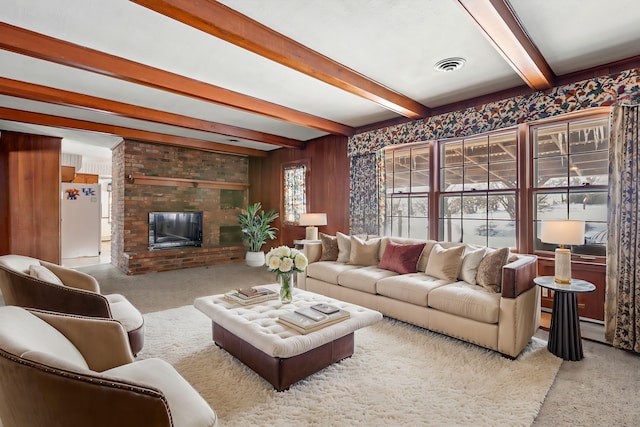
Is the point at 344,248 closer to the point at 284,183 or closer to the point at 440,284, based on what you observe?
the point at 440,284

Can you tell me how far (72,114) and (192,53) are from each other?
9.78 feet

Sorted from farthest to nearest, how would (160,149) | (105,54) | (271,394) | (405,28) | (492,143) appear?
(160,149) → (492,143) → (105,54) → (405,28) → (271,394)

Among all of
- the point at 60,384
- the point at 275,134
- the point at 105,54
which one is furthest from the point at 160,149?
the point at 60,384

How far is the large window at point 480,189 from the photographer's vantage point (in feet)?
13.1

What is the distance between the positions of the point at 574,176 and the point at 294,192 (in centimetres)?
468

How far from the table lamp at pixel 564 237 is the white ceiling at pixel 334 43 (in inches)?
59.8

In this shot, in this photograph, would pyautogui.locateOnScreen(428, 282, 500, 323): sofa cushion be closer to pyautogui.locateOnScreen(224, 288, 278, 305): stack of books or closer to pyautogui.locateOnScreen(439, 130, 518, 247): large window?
pyautogui.locateOnScreen(439, 130, 518, 247): large window

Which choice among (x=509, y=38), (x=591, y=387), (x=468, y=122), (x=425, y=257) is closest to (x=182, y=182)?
(x=425, y=257)

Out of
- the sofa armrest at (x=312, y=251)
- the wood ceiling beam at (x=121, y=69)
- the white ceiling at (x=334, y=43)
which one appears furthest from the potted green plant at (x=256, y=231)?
the white ceiling at (x=334, y=43)

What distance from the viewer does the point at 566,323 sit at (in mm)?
2664

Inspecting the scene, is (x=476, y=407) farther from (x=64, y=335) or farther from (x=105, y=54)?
(x=105, y=54)

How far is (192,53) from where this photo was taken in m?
2.93

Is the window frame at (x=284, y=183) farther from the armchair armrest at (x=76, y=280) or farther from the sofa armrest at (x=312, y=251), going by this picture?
the armchair armrest at (x=76, y=280)

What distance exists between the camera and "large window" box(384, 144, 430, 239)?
477 centimetres
